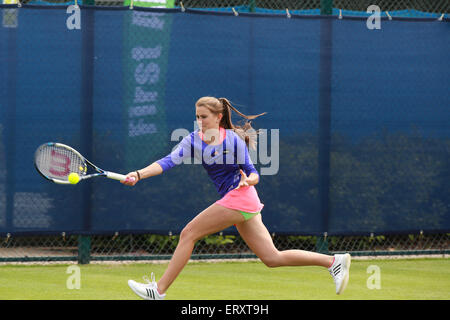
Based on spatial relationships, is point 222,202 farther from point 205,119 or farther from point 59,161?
point 59,161

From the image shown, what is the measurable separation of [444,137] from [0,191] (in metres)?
4.24

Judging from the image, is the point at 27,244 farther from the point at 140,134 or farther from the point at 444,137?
the point at 444,137

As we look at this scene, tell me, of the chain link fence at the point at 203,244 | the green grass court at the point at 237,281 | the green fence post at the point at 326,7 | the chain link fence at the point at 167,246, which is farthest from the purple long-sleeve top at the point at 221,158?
the green fence post at the point at 326,7

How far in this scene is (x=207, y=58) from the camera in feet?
23.8

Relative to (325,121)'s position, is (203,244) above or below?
below

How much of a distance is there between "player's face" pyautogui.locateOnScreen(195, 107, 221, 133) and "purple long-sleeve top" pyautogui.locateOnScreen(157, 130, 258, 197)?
0.07 meters

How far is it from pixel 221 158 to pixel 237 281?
5.71 feet

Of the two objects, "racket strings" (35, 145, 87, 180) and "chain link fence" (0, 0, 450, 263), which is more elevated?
"racket strings" (35, 145, 87, 180)

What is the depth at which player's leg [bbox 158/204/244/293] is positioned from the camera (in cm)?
491

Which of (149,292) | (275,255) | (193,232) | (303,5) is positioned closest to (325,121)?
(303,5)

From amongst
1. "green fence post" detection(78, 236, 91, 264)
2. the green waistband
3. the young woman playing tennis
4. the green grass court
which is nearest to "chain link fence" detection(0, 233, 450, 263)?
"green fence post" detection(78, 236, 91, 264)

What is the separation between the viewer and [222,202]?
498 centimetres

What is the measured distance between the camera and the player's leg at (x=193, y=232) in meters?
4.91

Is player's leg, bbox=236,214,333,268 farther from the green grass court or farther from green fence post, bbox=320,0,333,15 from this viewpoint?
green fence post, bbox=320,0,333,15
